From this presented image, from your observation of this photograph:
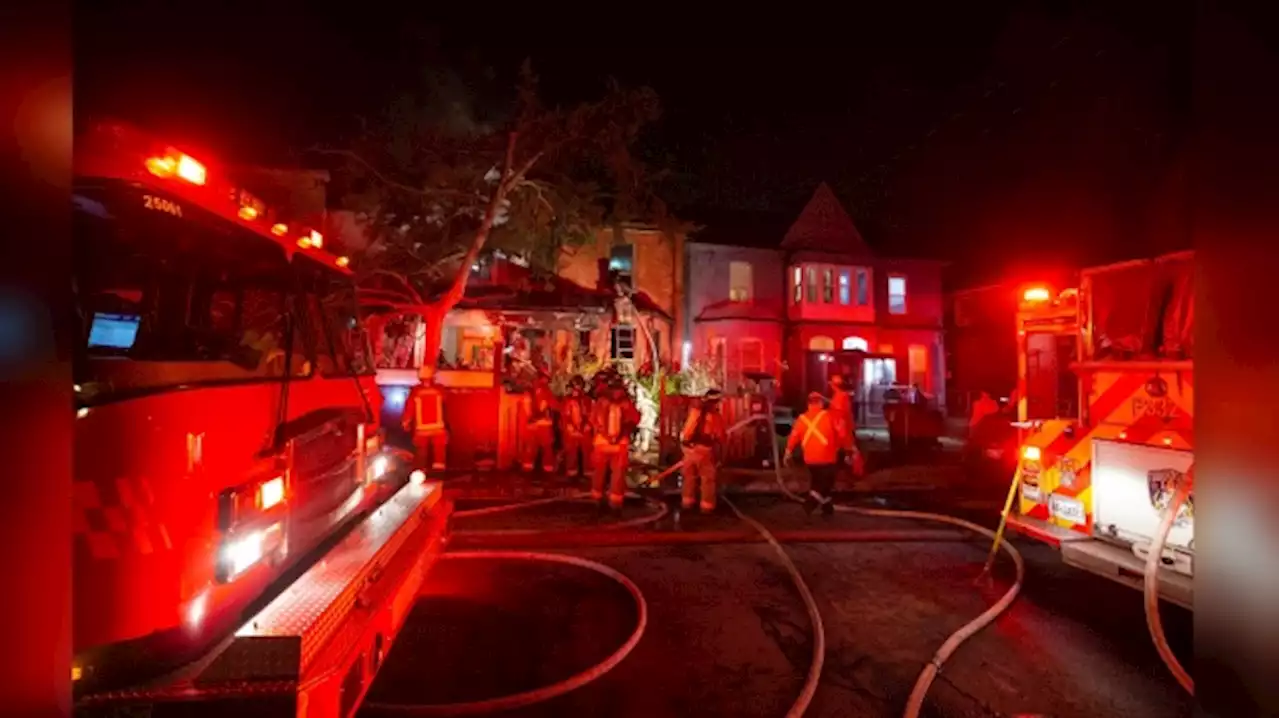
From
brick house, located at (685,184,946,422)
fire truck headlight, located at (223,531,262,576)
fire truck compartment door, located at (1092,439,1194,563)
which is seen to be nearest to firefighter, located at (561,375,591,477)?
fire truck compartment door, located at (1092,439,1194,563)

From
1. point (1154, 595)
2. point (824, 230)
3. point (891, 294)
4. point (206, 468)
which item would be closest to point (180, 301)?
point (206, 468)

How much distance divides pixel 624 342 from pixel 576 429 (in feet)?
37.9

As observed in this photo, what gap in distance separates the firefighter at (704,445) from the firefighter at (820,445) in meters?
1.02

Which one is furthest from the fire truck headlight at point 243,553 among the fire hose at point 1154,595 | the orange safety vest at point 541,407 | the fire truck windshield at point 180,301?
the orange safety vest at point 541,407

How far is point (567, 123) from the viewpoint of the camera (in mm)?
13930

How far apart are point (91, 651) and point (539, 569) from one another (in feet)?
14.0

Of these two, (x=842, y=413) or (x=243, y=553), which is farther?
(x=842, y=413)

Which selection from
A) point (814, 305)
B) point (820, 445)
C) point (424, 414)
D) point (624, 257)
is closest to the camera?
point (820, 445)

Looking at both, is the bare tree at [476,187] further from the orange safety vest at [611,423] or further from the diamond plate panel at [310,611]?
the diamond plate panel at [310,611]

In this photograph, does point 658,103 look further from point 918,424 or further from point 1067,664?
point 1067,664

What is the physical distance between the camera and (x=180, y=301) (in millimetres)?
3025

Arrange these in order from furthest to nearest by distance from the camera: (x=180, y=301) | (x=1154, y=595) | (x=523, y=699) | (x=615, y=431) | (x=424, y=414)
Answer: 1. (x=424, y=414)
2. (x=615, y=431)
3. (x=1154, y=595)
4. (x=523, y=699)
5. (x=180, y=301)

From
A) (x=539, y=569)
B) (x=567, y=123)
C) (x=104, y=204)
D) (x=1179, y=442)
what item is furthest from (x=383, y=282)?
(x=1179, y=442)

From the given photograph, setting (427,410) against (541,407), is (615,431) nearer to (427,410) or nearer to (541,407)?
(541,407)
